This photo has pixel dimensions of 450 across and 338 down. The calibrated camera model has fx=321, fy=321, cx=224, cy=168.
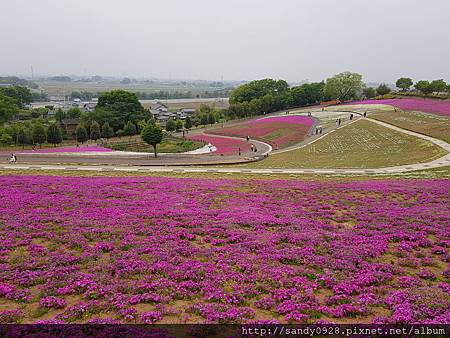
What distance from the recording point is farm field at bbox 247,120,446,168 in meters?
42.7

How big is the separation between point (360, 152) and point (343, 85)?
94.9m

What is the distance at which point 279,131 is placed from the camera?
82.6 metres

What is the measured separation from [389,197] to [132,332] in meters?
20.0

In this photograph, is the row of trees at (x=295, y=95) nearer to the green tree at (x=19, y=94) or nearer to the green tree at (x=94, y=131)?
the green tree at (x=94, y=131)

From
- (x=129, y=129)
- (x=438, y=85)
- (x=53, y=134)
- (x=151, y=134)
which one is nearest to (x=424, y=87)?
(x=438, y=85)

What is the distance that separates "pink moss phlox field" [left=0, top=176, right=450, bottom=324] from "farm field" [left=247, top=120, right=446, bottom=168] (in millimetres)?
21605

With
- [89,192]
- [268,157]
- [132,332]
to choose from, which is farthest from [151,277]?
[268,157]

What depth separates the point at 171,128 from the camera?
325 feet

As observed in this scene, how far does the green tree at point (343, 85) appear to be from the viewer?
442 feet

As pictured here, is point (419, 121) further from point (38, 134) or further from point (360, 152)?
point (38, 134)

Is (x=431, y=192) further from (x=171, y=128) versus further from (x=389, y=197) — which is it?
(x=171, y=128)

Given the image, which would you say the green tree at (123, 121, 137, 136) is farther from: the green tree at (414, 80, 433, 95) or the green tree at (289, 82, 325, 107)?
the green tree at (414, 80, 433, 95)

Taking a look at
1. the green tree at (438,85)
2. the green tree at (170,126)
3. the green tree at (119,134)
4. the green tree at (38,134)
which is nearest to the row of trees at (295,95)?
the green tree at (438,85)

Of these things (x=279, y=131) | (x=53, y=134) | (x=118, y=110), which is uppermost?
(x=118, y=110)
